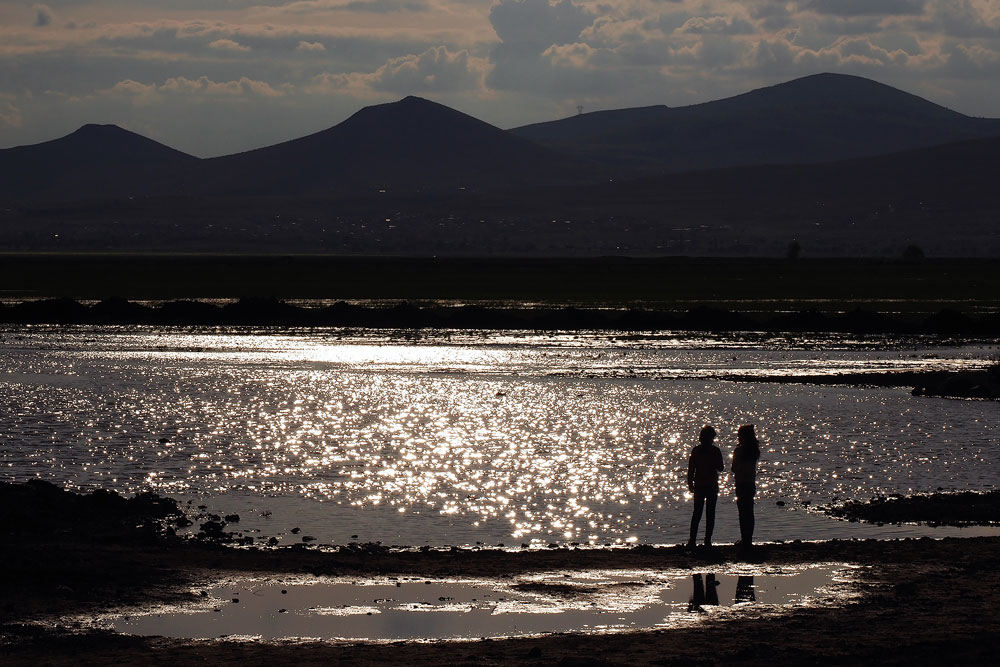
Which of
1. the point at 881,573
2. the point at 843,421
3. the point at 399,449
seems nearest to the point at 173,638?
the point at 881,573

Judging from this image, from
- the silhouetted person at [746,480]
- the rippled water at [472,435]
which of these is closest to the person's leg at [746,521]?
the silhouetted person at [746,480]

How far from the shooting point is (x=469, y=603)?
16.9 meters

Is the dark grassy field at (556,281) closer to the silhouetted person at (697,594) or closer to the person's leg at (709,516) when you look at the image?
the person's leg at (709,516)

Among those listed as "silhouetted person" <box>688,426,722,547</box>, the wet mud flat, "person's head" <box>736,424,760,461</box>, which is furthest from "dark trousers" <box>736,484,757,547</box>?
"person's head" <box>736,424,760,461</box>

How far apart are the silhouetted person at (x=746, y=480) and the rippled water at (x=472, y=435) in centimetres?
133

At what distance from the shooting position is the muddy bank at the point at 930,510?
73.7 ft

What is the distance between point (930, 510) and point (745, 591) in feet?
22.0

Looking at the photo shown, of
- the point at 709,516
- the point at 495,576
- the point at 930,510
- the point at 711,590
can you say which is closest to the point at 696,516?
the point at 709,516

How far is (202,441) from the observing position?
3109 cm

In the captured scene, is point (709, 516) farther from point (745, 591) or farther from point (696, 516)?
point (745, 591)

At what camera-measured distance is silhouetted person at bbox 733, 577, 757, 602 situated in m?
17.0

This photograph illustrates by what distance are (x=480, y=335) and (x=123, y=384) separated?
26.4m

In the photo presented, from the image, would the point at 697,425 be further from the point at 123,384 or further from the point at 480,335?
the point at 480,335

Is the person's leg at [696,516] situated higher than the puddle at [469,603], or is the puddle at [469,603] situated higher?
the person's leg at [696,516]
